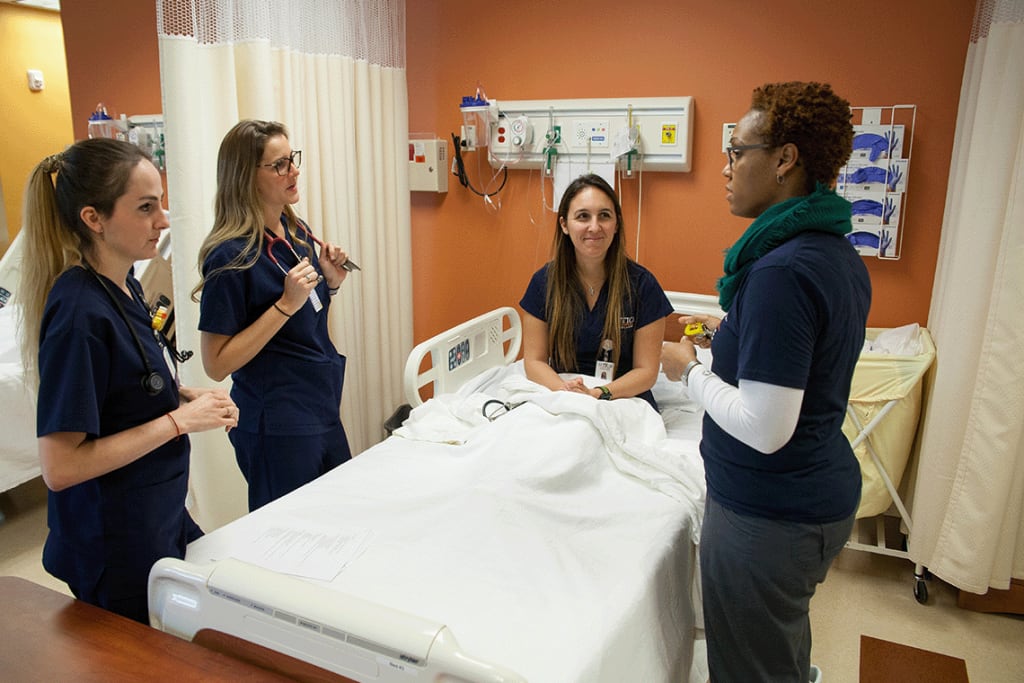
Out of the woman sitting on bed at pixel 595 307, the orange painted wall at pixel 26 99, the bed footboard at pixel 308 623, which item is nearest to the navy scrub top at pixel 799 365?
the bed footboard at pixel 308 623

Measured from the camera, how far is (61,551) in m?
1.33

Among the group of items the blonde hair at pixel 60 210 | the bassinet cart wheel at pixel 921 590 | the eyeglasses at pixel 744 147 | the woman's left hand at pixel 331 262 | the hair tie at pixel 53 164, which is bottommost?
the bassinet cart wheel at pixel 921 590

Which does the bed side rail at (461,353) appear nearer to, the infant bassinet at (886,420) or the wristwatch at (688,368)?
the wristwatch at (688,368)

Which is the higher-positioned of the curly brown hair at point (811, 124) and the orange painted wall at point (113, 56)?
the orange painted wall at point (113, 56)

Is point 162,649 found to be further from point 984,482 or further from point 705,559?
point 984,482

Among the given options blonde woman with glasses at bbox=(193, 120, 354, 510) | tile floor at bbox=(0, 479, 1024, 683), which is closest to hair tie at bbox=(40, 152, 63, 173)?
blonde woman with glasses at bbox=(193, 120, 354, 510)

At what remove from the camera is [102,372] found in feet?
4.09

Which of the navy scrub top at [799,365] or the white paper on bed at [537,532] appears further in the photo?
the white paper on bed at [537,532]

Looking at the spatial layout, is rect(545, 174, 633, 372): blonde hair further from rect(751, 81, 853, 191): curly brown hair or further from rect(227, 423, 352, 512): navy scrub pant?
rect(751, 81, 853, 191): curly brown hair

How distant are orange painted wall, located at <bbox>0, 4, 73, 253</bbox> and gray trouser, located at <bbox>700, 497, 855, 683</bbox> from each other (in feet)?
16.7

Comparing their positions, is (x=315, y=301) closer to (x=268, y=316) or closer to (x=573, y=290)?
(x=268, y=316)

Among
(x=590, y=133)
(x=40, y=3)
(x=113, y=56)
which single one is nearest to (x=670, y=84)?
(x=590, y=133)

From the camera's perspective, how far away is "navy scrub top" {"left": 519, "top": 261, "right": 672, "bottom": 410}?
2.45 m

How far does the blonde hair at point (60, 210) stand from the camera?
1.29 meters
